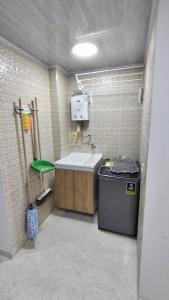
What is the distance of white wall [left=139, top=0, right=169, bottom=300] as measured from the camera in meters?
0.89

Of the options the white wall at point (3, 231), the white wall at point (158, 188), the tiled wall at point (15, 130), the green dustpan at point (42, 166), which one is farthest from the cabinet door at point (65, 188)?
the white wall at point (158, 188)

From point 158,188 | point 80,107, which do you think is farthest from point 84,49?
point 158,188

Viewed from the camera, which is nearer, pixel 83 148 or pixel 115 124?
pixel 115 124

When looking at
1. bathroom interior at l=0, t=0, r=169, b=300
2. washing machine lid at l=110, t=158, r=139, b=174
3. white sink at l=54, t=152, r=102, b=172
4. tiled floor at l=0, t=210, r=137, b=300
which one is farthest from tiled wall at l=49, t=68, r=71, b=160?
tiled floor at l=0, t=210, r=137, b=300

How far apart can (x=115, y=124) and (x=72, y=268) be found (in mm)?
1985

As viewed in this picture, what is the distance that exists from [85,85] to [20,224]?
89.1 inches

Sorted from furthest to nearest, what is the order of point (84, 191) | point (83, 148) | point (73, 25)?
point (83, 148) → point (84, 191) → point (73, 25)

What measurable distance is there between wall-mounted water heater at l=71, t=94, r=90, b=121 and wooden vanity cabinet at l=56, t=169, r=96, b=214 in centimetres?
91

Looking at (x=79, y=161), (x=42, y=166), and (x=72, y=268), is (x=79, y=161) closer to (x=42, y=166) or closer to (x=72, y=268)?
(x=42, y=166)

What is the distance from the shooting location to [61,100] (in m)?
2.44

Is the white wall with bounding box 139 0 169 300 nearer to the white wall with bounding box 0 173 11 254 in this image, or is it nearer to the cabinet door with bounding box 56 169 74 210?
the cabinet door with bounding box 56 169 74 210

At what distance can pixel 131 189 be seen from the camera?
178 cm

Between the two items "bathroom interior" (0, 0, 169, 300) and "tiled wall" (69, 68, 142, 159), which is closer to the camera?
"bathroom interior" (0, 0, 169, 300)

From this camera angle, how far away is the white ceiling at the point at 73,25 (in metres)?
1.09
